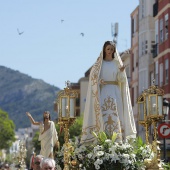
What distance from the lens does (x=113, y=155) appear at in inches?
580

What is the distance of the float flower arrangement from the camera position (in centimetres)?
1472

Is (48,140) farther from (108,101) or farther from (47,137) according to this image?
(108,101)

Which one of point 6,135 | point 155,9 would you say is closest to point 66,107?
point 155,9

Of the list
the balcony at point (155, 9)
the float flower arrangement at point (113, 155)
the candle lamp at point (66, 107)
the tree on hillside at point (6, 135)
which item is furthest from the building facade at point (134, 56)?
the tree on hillside at point (6, 135)

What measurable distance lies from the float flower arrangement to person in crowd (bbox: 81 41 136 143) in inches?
28.0

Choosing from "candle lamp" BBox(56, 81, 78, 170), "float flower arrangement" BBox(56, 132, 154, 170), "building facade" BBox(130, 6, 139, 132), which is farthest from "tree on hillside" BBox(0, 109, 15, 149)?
"float flower arrangement" BBox(56, 132, 154, 170)

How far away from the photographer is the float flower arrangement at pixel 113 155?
1472 cm

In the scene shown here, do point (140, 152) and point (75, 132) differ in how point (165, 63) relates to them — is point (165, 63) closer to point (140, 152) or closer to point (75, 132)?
point (75, 132)

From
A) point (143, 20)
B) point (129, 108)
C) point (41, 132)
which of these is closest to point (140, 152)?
point (129, 108)

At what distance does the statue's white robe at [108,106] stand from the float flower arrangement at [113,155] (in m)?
0.70

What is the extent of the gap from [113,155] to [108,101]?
1.76m

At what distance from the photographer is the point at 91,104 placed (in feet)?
53.6

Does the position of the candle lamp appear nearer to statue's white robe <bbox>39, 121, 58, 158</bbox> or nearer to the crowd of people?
the crowd of people

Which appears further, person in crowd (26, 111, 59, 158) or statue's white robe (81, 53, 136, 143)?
person in crowd (26, 111, 59, 158)
